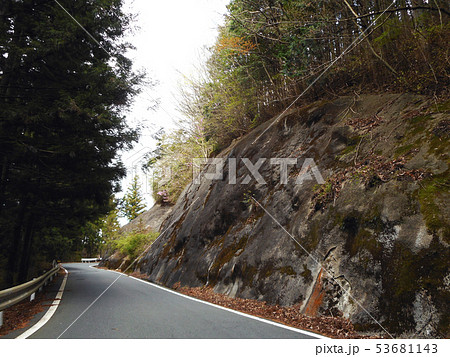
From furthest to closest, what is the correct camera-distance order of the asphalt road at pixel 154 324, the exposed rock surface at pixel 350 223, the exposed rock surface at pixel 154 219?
the exposed rock surface at pixel 154 219
the exposed rock surface at pixel 350 223
the asphalt road at pixel 154 324

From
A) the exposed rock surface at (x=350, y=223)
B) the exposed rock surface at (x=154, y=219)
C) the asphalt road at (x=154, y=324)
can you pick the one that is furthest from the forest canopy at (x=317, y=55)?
the exposed rock surface at (x=154, y=219)

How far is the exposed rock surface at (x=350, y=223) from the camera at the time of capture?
4.11 meters

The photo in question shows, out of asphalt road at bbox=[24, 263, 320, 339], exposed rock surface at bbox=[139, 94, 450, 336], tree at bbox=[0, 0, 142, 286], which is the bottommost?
asphalt road at bbox=[24, 263, 320, 339]

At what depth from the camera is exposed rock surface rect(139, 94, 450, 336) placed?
411cm

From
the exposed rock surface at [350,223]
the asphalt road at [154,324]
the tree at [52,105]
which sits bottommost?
the asphalt road at [154,324]

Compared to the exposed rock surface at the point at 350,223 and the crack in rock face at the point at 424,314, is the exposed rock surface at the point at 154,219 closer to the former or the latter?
the exposed rock surface at the point at 350,223

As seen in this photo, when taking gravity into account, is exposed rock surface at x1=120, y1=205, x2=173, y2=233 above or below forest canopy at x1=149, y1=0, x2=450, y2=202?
below

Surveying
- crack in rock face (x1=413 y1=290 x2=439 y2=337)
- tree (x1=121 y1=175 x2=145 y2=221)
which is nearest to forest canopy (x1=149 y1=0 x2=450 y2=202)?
crack in rock face (x1=413 y1=290 x2=439 y2=337)

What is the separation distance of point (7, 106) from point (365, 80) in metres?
11.5

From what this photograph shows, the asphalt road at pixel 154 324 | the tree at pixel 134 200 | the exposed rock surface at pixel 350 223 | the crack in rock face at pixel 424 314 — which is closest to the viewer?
the crack in rock face at pixel 424 314

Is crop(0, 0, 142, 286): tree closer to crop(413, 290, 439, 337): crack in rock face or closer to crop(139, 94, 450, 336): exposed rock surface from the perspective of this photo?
crop(139, 94, 450, 336): exposed rock surface

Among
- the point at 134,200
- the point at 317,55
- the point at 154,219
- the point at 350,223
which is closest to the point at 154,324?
the point at 350,223

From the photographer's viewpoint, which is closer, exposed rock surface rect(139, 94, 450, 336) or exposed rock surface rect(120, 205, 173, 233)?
exposed rock surface rect(139, 94, 450, 336)

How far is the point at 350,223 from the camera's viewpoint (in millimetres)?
5676
